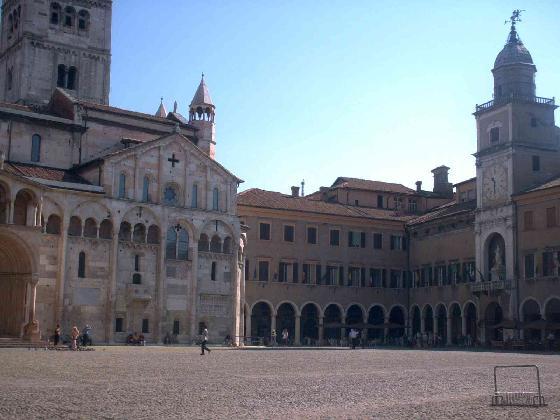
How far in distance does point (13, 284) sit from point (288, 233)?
23.6m

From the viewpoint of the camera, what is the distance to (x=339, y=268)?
63906mm

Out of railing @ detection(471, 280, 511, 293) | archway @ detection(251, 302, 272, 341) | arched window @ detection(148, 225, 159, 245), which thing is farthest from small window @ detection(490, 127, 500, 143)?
arched window @ detection(148, 225, 159, 245)

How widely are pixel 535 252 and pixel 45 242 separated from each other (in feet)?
99.9

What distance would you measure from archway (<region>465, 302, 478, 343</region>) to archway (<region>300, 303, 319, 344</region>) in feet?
36.6

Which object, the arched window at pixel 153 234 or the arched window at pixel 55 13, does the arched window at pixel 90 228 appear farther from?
the arched window at pixel 55 13

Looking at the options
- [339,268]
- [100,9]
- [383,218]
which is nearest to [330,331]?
[339,268]

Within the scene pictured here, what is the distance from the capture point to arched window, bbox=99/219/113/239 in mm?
47344

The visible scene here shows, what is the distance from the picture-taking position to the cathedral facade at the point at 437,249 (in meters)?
53.6

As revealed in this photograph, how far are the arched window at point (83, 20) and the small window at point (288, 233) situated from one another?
21.6 meters

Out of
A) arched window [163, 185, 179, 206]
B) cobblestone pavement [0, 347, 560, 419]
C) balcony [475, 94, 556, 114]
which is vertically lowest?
cobblestone pavement [0, 347, 560, 419]

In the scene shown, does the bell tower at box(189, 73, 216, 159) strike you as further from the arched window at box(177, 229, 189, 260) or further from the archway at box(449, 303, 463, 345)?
the archway at box(449, 303, 463, 345)

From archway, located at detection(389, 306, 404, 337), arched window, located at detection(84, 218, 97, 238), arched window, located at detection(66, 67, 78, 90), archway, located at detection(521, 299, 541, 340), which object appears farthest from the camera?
archway, located at detection(389, 306, 404, 337)

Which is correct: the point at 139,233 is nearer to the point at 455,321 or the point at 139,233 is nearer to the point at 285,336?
the point at 285,336

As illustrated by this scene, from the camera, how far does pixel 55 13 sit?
201ft
